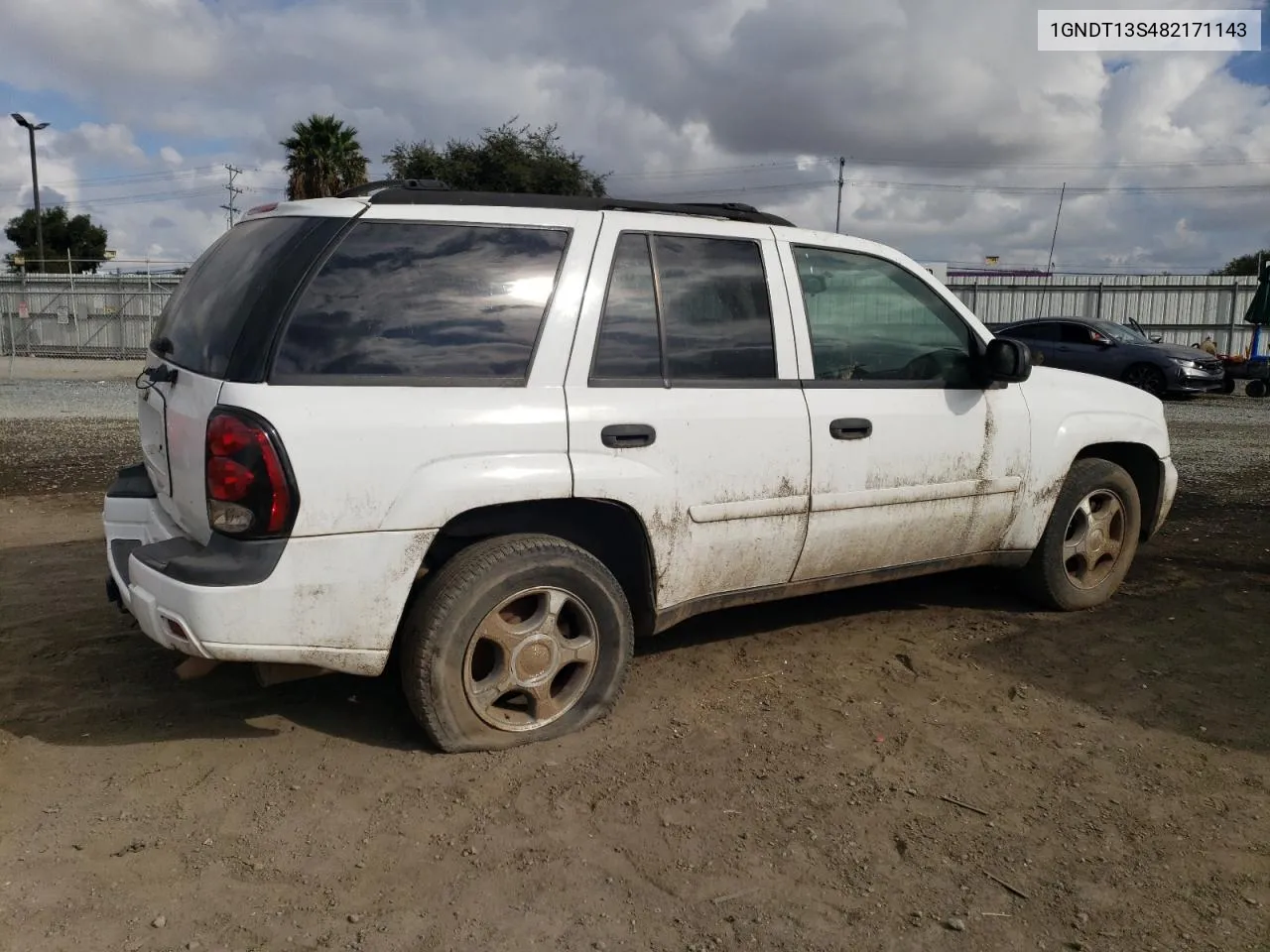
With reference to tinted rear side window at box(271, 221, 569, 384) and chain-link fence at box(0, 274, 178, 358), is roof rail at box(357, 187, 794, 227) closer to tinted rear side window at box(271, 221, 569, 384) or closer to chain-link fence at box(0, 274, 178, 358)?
tinted rear side window at box(271, 221, 569, 384)

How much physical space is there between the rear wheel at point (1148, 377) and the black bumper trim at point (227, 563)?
59.7ft

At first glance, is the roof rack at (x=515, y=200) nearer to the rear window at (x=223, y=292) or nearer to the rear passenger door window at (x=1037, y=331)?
the rear window at (x=223, y=292)

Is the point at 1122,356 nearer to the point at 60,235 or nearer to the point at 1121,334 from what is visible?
the point at 1121,334

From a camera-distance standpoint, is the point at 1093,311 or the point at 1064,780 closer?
the point at 1064,780

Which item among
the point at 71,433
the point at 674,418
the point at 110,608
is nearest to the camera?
the point at 674,418

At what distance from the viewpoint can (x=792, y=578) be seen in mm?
4102

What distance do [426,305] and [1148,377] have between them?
1806 cm

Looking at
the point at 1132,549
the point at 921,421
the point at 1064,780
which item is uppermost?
the point at 921,421

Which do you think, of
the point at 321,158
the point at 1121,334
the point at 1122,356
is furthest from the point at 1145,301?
the point at 321,158

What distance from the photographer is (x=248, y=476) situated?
2.96 metres

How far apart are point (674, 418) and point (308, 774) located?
171 cm

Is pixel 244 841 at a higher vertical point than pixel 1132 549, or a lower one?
lower

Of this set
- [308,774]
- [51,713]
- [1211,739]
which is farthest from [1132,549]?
[51,713]

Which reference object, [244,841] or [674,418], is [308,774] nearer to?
[244,841]
